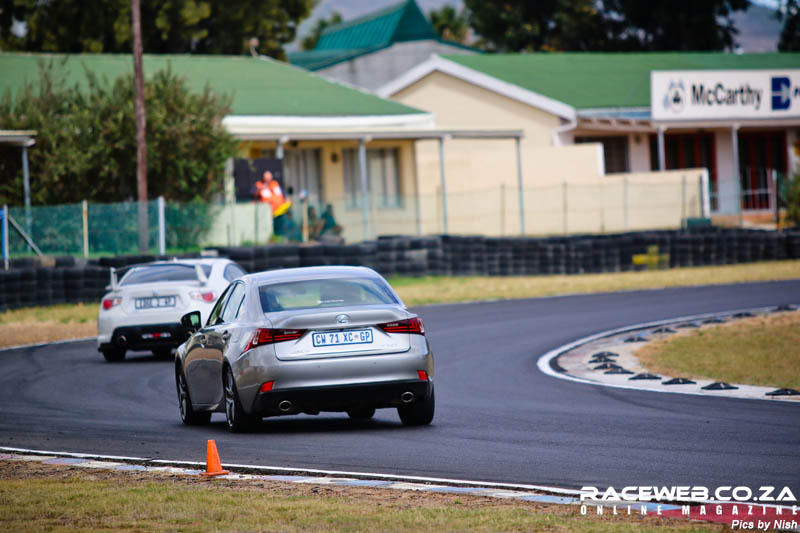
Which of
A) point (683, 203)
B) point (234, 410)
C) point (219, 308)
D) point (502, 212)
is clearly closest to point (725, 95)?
point (683, 203)

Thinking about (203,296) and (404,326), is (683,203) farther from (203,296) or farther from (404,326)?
(404,326)

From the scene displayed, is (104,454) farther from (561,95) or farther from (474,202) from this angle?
(561,95)

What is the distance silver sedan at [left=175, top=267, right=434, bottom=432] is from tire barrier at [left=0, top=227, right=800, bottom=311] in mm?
18978

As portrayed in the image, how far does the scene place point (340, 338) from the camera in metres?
10.8

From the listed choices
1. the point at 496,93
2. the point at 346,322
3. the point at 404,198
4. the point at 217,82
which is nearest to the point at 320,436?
the point at 346,322

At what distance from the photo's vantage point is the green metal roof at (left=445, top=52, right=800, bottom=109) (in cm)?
4791

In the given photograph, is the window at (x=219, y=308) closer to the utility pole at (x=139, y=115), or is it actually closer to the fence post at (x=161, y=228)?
the fence post at (x=161, y=228)

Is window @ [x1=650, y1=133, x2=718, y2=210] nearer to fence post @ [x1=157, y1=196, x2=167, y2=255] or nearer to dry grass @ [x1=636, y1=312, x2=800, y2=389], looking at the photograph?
fence post @ [x1=157, y1=196, x2=167, y2=255]

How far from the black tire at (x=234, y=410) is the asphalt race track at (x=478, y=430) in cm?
14

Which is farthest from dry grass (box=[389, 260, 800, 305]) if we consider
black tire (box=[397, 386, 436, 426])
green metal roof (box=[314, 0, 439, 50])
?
green metal roof (box=[314, 0, 439, 50])

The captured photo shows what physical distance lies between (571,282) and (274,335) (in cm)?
2230

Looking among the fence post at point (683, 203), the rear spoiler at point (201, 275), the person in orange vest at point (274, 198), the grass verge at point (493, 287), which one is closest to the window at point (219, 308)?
the rear spoiler at point (201, 275)

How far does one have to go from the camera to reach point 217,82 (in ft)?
141

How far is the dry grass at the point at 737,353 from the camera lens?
599 inches
